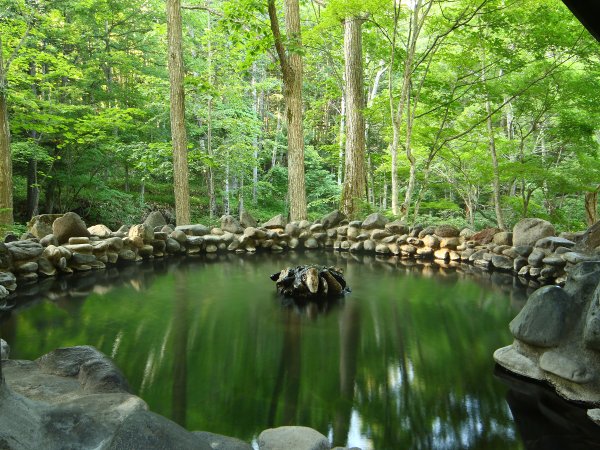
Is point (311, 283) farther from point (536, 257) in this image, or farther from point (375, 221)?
point (375, 221)

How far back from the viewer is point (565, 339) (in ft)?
10.2

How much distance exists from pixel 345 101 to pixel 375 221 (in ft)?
12.1

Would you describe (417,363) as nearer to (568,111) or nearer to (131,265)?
(131,265)

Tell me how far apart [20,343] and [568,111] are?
28.5 ft

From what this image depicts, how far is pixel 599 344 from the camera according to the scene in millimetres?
2793

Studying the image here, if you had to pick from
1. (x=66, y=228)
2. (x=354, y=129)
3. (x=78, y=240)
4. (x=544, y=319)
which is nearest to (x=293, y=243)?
(x=354, y=129)

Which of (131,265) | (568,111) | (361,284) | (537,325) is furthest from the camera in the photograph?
(568,111)

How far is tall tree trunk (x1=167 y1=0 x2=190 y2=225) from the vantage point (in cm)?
955

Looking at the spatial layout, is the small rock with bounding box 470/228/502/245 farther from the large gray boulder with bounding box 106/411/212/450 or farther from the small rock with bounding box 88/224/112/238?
the large gray boulder with bounding box 106/411/212/450

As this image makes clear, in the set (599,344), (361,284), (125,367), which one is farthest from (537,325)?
(361,284)

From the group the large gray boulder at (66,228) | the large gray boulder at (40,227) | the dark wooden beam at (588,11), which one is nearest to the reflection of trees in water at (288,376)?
the dark wooden beam at (588,11)

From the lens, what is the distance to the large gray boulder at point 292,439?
86.7 inches

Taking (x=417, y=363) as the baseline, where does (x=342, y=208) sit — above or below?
above

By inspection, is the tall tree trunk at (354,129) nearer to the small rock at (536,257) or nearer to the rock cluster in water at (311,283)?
the small rock at (536,257)
